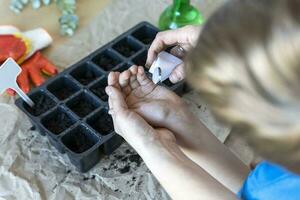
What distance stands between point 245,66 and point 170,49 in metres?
0.38

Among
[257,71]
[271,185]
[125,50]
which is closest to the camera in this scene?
[257,71]

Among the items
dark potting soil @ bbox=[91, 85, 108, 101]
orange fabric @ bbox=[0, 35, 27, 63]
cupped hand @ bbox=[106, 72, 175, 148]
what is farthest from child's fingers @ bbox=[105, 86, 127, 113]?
orange fabric @ bbox=[0, 35, 27, 63]

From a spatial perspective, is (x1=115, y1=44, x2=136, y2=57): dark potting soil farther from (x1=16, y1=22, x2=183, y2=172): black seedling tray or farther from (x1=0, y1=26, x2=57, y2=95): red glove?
(x1=0, y1=26, x2=57, y2=95): red glove

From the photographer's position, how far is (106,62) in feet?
2.44

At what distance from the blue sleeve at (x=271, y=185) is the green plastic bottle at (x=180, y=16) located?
0.42 metres

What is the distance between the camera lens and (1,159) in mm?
641

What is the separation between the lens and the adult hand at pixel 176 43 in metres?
0.61

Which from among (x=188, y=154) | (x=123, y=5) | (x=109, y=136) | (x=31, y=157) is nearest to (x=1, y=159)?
(x=31, y=157)

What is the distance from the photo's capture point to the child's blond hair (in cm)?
26

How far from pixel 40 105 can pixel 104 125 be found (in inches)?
4.2

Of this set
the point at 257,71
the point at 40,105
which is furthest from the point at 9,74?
the point at 257,71

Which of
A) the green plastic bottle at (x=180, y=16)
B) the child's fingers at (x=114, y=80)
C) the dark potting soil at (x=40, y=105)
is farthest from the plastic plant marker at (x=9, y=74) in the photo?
the green plastic bottle at (x=180, y=16)

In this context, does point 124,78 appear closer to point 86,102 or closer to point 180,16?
point 86,102

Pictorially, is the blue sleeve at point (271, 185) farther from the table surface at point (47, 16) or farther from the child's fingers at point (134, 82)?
the table surface at point (47, 16)
